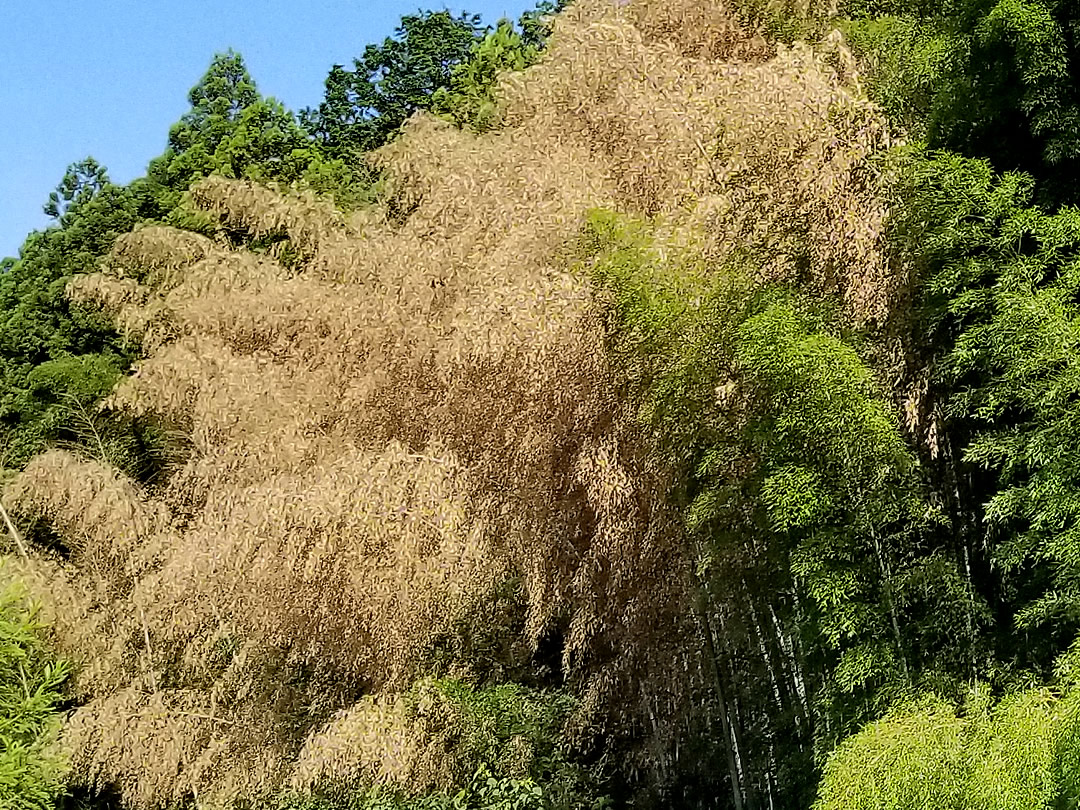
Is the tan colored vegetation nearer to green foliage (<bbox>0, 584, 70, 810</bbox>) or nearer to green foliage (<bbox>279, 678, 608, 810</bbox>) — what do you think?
green foliage (<bbox>279, 678, 608, 810</bbox>)

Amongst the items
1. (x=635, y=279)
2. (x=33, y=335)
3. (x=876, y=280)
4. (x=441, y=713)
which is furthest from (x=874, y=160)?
(x=33, y=335)

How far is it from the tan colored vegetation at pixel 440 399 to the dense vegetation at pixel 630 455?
24 mm

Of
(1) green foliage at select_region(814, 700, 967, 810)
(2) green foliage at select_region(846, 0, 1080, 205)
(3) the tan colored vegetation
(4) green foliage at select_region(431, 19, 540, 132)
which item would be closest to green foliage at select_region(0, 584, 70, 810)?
(3) the tan colored vegetation

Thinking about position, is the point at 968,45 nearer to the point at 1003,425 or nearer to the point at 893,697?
the point at 1003,425

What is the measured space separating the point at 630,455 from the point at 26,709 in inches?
246

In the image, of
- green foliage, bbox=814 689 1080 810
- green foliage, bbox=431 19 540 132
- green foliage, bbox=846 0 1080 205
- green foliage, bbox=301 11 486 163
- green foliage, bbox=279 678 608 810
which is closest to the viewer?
green foliage, bbox=814 689 1080 810

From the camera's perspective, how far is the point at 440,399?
20.9 feet

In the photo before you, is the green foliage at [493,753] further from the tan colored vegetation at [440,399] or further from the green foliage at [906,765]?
the green foliage at [906,765]

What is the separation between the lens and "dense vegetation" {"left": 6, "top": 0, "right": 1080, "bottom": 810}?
14.2 ft

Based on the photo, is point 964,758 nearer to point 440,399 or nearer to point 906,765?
point 906,765

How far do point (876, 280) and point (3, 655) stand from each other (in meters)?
7.63

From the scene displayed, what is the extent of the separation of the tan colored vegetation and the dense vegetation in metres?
0.02

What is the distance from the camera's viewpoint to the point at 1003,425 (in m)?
4.38

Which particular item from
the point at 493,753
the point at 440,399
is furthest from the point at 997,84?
the point at 493,753
